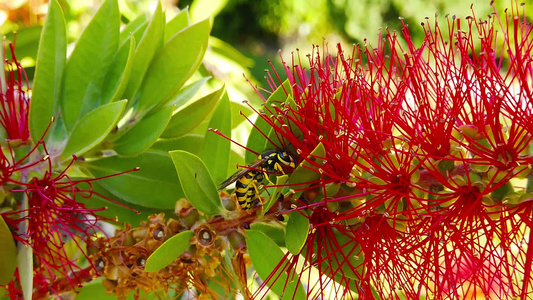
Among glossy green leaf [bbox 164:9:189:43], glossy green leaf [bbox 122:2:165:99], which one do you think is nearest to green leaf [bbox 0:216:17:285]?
glossy green leaf [bbox 122:2:165:99]

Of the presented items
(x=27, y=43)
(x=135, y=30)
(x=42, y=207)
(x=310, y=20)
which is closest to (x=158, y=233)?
(x=42, y=207)

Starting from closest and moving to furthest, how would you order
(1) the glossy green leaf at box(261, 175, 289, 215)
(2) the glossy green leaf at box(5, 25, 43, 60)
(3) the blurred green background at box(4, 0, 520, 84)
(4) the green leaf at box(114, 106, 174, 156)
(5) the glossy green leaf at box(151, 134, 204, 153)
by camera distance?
(1) the glossy green leaf at box(261, 175, 289, 215) → (4) the green leaf at box(114, 106, 174, 156) → (5) the glossy green leaf at box(151, 134, 204, 153) → (2) the glossy green leaf at box(5, 25, 43, 60) → (3) the blurred green background at box(4, 0, 520, 84)

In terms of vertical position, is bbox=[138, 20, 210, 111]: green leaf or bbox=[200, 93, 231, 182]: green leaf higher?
bbox=[138, 20, 210, 111]: green leaf

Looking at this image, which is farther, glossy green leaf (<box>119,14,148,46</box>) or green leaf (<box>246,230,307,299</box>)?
glossy green leaf (<box>119,14,148,46</box>)

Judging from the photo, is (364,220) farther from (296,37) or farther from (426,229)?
(296,37)

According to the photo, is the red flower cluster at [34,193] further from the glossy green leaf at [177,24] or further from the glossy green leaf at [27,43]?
the glossy green leaf at [27,43]

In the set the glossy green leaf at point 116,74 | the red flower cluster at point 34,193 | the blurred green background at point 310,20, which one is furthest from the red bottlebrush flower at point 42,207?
the blurred green background at point 310,20

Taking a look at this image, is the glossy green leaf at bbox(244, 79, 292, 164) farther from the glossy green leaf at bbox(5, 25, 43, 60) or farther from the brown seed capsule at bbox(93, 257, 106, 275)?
the glossy green leaf at bbox(5, 25, 43, 60)
